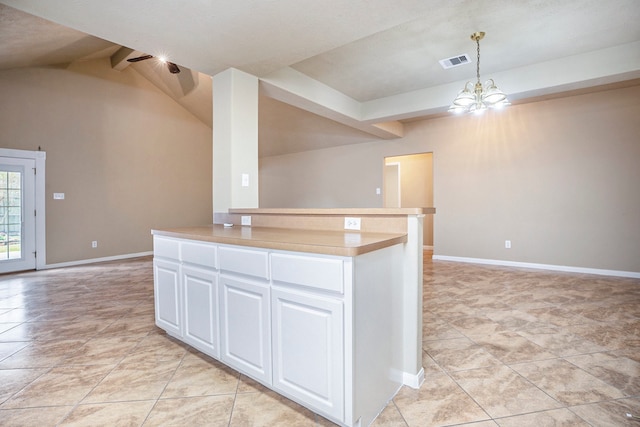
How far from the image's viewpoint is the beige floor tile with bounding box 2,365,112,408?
5.50ft

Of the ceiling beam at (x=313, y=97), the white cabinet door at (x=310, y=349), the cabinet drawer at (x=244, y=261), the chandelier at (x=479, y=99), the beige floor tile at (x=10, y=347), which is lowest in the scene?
the beige floor tile at (x=10, y=347)

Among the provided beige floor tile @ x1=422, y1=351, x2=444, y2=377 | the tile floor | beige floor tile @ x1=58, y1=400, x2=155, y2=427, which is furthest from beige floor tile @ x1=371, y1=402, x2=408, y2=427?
beige floor tile @ x1=58, y1=400, x2=155, y2=427

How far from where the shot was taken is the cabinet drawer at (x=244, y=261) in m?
1.62

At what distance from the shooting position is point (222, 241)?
184 cm

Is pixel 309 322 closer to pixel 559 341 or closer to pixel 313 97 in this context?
pixel 559 341

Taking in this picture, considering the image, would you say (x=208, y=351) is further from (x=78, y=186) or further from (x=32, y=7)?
(x=78, y=186)

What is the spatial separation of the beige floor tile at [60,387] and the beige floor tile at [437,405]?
1.73m

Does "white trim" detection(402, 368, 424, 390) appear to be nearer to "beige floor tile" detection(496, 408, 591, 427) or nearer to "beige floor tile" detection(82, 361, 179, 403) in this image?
"beige floor tile" detection(496, 408, 591, 427)

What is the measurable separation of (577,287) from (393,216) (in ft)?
11.3

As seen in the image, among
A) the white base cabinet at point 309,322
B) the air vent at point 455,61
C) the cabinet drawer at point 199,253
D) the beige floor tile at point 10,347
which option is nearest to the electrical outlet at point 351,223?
the white base cabinet at point 309,322

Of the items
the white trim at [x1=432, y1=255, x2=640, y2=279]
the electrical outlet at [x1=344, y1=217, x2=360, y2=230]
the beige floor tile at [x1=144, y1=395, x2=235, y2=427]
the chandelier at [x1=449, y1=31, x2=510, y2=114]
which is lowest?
the beige floor tile at [x1=144, y1=395, x2=235, y2=427]

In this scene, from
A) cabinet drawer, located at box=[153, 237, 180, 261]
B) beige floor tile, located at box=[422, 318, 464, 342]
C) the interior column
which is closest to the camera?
cabinet drawer, located at box=[153, 237, 180, 261]

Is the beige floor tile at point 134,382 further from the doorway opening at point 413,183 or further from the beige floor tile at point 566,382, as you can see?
the doorway opening at point 413,183

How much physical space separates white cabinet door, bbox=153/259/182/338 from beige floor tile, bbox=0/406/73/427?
2.42ft
